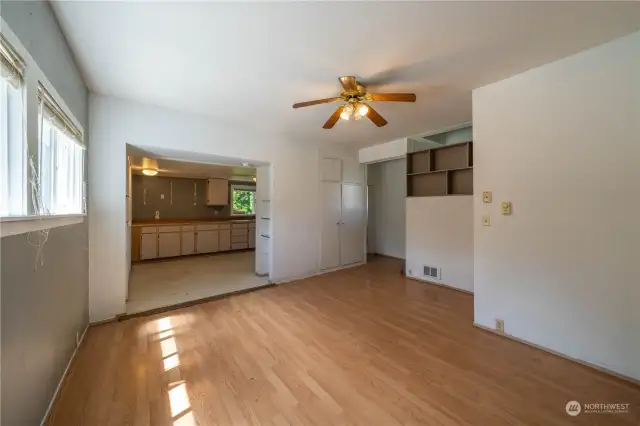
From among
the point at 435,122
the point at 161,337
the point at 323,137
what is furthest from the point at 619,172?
the point at 161,337

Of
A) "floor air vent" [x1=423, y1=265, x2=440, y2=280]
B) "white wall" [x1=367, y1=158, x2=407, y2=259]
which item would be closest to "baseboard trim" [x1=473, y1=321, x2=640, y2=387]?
"floor air vent" [x1=423, y1=265, x2=440, y2=280]

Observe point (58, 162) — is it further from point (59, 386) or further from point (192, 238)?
point (192, 238)

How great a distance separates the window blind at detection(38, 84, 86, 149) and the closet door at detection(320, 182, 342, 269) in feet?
11.9

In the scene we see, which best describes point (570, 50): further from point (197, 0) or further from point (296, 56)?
point (197, 0)

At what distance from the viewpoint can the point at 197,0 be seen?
1524 millimetres

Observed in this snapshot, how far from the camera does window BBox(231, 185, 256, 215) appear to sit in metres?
7.91

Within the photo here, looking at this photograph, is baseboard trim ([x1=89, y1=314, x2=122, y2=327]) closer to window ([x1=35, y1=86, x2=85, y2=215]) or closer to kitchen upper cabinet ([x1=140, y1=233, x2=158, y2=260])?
window ([x1=35, y1=86, x2=85, y2=215])

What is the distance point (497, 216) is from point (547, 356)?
131 cm

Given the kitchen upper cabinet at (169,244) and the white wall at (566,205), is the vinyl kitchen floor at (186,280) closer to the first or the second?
the kitchen upper cabinet at (169,244)

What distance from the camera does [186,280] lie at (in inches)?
173

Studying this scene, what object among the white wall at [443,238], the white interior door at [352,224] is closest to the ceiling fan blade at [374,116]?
the white wall at [443,238]

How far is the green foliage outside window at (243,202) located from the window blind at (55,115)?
5.66m

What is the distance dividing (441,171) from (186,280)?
4848mm

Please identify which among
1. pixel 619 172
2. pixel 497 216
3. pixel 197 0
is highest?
pixel 197 0
